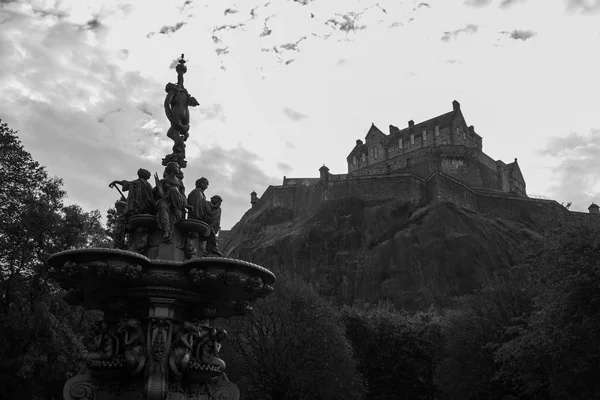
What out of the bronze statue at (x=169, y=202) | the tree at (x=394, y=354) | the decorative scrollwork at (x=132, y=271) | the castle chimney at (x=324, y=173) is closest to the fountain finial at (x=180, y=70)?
the bronze statue at (x=169, y=202)

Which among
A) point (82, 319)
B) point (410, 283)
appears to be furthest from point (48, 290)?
point (410, 283)

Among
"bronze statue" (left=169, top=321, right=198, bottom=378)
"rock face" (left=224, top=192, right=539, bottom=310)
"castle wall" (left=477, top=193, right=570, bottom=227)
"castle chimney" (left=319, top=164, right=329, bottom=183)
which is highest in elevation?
"castle chimney" (left=319, top=164, right=329, bottom=183)

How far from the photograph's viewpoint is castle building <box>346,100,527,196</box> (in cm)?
8688

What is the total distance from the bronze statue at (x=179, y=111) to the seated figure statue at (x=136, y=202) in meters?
1.08

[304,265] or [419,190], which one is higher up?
[419,190]

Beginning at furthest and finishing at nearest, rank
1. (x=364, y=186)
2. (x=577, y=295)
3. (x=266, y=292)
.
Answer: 1. (x=364, y=186)
2. (x=577, y=295)
3. (x=266, y=292)

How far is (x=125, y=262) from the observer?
853cm

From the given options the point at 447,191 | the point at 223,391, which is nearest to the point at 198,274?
the point at 223,391

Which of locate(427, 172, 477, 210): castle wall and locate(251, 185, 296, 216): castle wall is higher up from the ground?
locate(251, 185, 296, 216): castle wall

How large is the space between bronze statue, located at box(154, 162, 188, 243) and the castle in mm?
61892

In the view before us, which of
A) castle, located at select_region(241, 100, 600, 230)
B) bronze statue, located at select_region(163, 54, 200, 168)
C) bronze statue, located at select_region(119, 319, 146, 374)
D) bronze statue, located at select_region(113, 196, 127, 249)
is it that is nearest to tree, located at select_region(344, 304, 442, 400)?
bronze statue, located at select_region(163, 54, 200, 168)

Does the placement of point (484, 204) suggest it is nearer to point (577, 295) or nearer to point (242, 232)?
point (242, 232)

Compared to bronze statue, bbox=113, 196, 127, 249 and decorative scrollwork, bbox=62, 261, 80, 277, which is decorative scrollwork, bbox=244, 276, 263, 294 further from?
decorative scrollwork, bbox=62, 261, 80, 277

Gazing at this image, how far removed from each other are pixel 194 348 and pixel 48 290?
1762 cm
